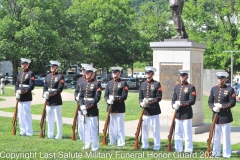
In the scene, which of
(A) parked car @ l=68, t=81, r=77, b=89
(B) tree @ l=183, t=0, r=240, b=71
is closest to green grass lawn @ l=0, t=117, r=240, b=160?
(B) tree @ l=183, t=0, r=240, b=71

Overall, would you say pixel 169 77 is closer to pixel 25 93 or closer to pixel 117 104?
pixel 117 104

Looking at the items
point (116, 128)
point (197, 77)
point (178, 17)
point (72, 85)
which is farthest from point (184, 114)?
point (72, 85)

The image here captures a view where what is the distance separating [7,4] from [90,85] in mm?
35687

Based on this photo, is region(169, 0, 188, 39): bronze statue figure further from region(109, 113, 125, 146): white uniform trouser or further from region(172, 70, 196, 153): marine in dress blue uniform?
region(109, 113, 125, 146): white uniform trouser

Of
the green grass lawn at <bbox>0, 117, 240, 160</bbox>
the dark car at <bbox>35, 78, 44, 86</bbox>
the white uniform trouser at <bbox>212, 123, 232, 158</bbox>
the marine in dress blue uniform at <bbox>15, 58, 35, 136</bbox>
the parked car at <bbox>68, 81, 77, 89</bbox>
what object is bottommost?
the parked car at <bbox>68, 81, 77, 89</bbox>

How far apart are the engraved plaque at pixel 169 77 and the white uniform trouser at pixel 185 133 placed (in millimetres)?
3511

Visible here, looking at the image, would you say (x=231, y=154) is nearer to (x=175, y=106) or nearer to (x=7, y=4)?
(x=175, y=106)

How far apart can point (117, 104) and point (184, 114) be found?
67.0 inches

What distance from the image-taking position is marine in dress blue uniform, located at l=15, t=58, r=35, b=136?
13.1 metres

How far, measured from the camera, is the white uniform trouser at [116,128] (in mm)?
11852

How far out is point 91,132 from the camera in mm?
11055

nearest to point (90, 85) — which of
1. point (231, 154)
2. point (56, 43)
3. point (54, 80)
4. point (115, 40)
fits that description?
point (54, 80)

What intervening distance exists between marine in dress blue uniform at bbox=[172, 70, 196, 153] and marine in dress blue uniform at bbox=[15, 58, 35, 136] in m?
4.14

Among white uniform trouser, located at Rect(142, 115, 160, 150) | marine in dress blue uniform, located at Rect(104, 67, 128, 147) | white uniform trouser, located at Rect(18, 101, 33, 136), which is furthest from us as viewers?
white uniform trouser, located at Rect(18, 101, 33, 136)
